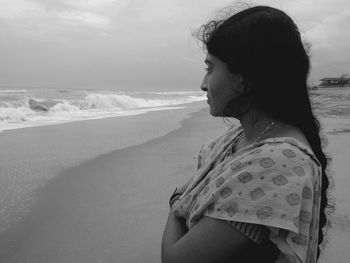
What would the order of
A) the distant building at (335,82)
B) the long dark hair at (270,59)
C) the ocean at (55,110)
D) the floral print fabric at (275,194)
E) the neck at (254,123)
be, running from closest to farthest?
1. the floral print fabric at (275,194)
2. the long dark hair at (270,59)
3. the neck at (254,123)
4. the ocean at (55,110)
5. the distant building at (335,82)

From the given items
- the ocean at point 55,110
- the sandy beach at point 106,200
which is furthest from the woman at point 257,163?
the ocean at point 55,110

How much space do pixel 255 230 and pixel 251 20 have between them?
0.60 meters

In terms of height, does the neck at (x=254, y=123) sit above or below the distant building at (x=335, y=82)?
above

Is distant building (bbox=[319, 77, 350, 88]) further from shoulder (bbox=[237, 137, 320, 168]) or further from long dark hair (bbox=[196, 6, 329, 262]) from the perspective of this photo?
shoulder (bbox=[237, 137, 320, 168])

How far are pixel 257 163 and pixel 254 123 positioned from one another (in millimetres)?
244

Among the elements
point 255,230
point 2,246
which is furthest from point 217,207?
point 2,246

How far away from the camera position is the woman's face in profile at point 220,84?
1165 millimetres

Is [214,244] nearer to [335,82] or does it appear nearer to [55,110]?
[55,110]

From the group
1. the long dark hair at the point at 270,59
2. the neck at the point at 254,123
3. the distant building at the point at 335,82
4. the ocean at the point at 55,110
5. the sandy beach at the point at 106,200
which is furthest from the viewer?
the distant building at the point at 335,82

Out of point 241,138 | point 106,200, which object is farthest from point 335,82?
point 241,138

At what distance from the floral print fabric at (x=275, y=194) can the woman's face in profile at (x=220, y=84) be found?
0.19 metres

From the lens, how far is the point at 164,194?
465cm

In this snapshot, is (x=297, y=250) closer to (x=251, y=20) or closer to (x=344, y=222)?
(x=251, y=20)

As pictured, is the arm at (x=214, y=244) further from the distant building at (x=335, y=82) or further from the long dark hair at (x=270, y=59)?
the distant building at (x=335, y=82)
